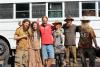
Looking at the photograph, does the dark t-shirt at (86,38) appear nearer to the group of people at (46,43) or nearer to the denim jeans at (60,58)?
the group of people at (46,43)

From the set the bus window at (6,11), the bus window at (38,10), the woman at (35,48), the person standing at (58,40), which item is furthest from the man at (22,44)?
the bus window at (6,11)

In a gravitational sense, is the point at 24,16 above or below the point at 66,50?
above

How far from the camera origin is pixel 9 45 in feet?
47.1

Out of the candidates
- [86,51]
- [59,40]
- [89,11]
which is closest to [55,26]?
[59,40]

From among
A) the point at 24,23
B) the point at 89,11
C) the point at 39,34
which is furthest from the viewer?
the point at 89,11

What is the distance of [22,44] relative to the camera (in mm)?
10375

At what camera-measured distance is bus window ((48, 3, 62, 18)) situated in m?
14.2

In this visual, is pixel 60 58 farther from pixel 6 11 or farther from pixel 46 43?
pixel 6 11

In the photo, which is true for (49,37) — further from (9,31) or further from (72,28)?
(9,31)

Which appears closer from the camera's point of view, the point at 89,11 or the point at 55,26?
the point at 55,26

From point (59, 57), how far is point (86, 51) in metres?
1.16

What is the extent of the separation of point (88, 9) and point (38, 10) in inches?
69.9

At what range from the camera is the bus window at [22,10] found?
47.7 ft

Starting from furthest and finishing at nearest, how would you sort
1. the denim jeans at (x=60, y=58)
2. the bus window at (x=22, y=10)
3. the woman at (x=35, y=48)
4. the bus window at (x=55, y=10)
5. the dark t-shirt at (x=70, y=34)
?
1. the bus window at (x=22, y=10)
2. the bus window at (x=55, y=10)
3. the dark t-shirt at (x=70, y=34)
4. the denim jeans at (x=60, y=58)
5. the woman at (x=35, y=48)
